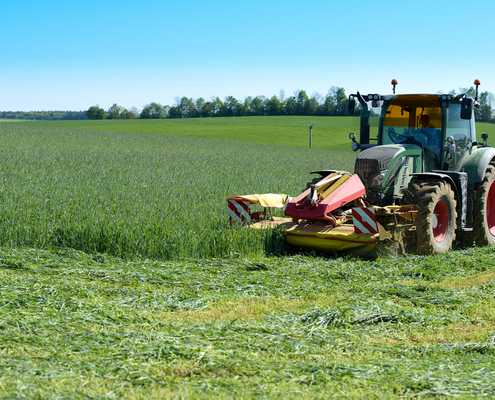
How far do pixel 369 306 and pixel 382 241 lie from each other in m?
2.35

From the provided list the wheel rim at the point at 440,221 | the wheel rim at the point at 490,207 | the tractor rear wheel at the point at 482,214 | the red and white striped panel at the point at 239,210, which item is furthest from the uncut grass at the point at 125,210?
the wheel rim at the point at 490,207

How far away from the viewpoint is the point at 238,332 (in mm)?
3863

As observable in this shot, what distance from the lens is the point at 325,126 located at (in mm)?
59812

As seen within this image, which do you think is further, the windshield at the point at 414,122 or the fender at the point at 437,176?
the windshield at the point at 414,122

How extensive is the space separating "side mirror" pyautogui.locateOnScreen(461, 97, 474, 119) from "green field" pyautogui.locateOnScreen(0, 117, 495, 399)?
1.97 metres

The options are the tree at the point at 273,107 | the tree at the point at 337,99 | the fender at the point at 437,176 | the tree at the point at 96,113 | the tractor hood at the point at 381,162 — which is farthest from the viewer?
the tree at the point at 96,113

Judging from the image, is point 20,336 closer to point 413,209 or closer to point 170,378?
point 170,378

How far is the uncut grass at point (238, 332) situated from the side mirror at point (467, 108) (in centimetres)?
225

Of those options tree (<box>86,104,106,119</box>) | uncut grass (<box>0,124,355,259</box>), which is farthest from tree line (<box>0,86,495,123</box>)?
uncut grass (<box>0,124,355,259</box>)

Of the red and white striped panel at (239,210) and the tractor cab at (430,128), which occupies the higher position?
the tractor cab at (430,128)

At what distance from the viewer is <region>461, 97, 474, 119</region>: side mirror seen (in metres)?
7.04

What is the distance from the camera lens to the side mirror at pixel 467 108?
7.04 metres

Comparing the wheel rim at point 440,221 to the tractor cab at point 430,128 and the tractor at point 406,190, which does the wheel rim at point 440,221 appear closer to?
the tractor at point 406,190

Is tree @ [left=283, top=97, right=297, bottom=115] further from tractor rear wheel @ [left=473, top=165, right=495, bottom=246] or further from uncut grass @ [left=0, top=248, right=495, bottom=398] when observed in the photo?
uncut grass @ [left=0, top=248, right=495, bottom=398]
